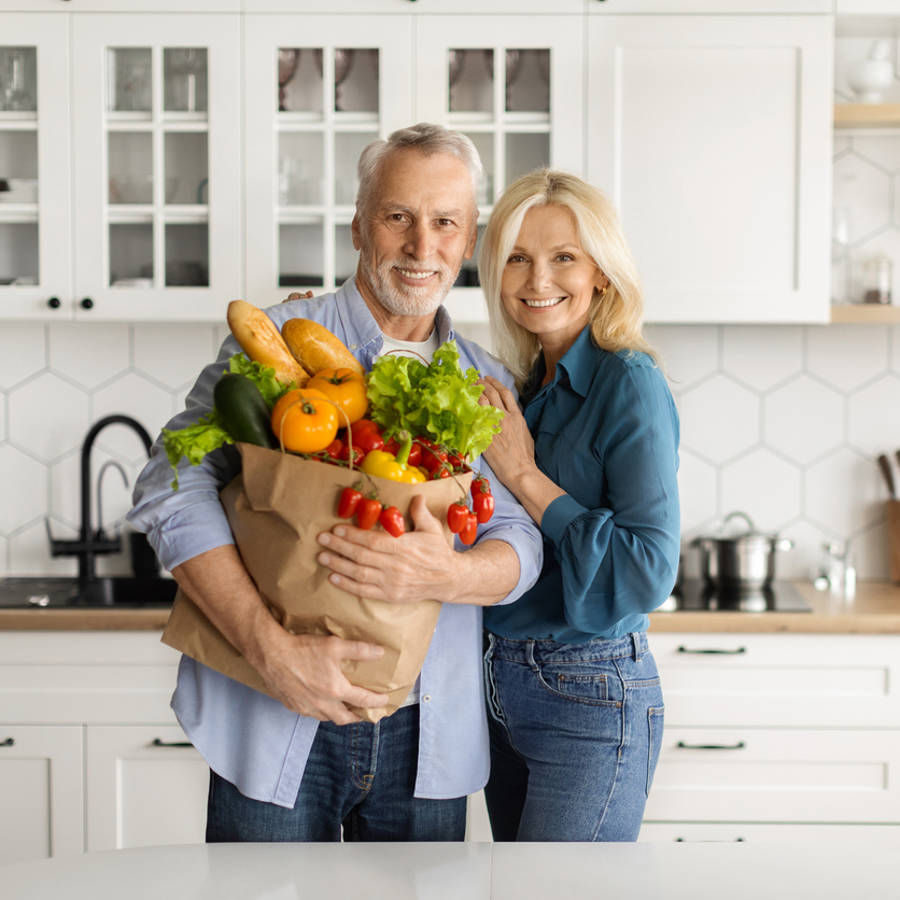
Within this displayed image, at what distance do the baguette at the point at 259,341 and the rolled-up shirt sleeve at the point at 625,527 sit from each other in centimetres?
46

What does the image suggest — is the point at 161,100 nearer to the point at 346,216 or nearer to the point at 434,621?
the point at 346,216

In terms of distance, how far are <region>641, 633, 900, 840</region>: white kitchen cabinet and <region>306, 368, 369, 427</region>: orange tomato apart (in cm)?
142

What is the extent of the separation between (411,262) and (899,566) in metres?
1.91

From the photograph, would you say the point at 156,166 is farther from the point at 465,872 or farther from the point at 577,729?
the point at 465,872

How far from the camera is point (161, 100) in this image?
247 centimetres

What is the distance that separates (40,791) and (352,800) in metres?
1.30

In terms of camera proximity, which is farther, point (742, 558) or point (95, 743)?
point (742, 558)

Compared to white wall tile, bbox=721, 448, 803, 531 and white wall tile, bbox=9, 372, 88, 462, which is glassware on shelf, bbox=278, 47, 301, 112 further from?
white wall tile, bbox=721, 448, 803, 531

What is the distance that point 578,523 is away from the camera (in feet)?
4.66

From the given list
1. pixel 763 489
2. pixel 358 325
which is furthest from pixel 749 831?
pixel 358 325

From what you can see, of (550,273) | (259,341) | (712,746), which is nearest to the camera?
(259,341)

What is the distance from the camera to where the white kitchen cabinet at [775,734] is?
231 cm

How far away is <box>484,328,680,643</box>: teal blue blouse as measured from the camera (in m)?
1.41

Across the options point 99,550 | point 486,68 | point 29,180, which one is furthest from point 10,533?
point 486,68
